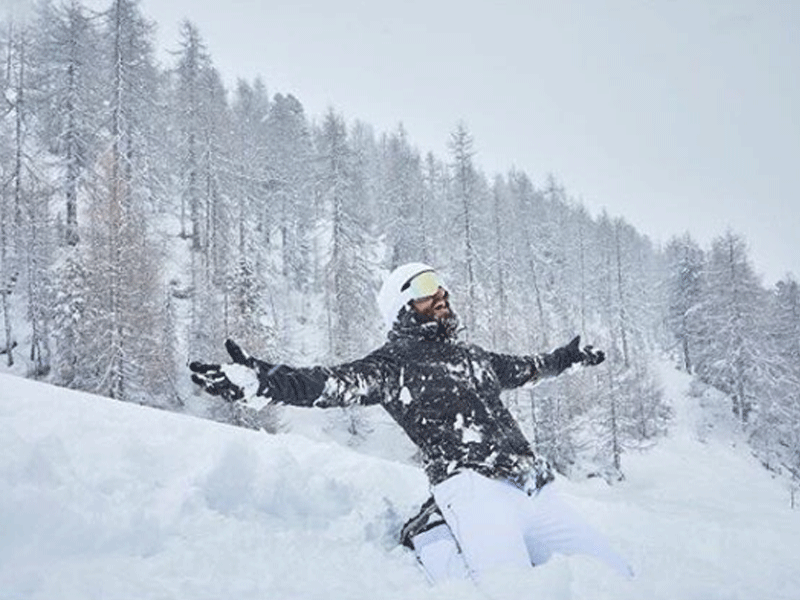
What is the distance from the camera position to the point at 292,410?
29141mm

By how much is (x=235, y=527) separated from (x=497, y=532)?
135 cm

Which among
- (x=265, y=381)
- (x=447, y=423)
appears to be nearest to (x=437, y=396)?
(x=447, y=423)

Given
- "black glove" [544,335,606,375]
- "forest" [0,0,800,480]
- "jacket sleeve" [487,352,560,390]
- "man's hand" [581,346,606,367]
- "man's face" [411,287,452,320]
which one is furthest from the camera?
"forest" [0,0,800,480]

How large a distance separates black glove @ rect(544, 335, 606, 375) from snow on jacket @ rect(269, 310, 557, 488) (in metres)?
0.80

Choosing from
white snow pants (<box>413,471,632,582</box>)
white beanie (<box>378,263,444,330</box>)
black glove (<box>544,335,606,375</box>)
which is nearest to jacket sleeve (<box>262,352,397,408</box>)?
white beanie (<box>378,263,444,330</box>)

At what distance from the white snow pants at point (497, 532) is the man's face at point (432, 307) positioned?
3.28 ft

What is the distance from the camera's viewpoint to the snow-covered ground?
99.4 inches

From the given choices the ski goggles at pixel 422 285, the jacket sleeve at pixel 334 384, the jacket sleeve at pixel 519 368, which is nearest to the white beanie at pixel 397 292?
the ski goggles at pixel 422 285

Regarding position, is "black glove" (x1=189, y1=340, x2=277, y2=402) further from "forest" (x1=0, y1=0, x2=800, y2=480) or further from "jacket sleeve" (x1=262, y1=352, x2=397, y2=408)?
"forest" (x1=0, y1=0, x2=800, y2=480)

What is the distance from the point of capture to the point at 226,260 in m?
33.7

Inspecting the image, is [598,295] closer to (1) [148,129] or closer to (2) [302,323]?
(2) [302,323]

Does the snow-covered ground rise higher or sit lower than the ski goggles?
lower

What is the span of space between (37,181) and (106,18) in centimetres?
917

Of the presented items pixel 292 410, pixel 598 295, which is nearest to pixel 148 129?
pixel 292 410
